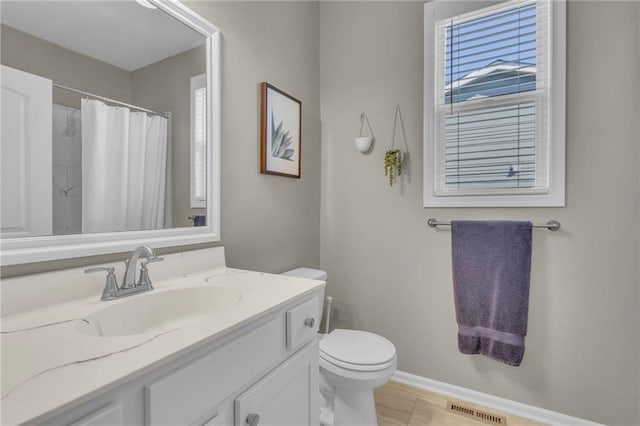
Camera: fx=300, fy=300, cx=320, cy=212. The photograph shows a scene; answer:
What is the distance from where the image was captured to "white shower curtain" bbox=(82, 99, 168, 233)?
37.2 inches

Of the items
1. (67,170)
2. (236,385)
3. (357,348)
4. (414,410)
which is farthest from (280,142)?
(414,410)

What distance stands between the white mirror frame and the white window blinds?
1258 millimetres

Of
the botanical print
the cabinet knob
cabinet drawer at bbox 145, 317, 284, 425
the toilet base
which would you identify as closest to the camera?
cabinet drawer at bbox 145, 317, 284, 425

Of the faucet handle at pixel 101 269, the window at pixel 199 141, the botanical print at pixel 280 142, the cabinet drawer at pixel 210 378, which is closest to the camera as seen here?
the cabinet drawer at pixel 210 378

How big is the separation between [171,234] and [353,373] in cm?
98

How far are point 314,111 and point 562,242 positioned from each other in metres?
1.65

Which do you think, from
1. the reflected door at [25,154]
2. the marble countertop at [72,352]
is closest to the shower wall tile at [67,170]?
the reflected door at [25,154]

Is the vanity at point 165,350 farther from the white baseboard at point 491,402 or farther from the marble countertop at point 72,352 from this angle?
the white baseboard at point 491,402

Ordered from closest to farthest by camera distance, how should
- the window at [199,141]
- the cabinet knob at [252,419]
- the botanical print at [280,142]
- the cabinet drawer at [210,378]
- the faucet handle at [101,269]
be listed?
the cabinet drawer at [210,378] < the cabinet knob at [252,419] < the faucet handle at [101,269] < the window at [199,141] < the botanical print at [280,142]

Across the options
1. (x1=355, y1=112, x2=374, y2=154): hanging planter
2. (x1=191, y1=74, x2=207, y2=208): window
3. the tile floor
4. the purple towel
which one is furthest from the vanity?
(x1=355, y1=112, x2=374, y2=154): hanging planter

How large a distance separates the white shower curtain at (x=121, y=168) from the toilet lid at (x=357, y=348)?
960 mm

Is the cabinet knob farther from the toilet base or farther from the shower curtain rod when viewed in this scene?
the shower curtain rod

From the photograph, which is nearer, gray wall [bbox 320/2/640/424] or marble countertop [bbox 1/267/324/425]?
marble countertop [bbox 1/267/324/425]

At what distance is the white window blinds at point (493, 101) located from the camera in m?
1.57
